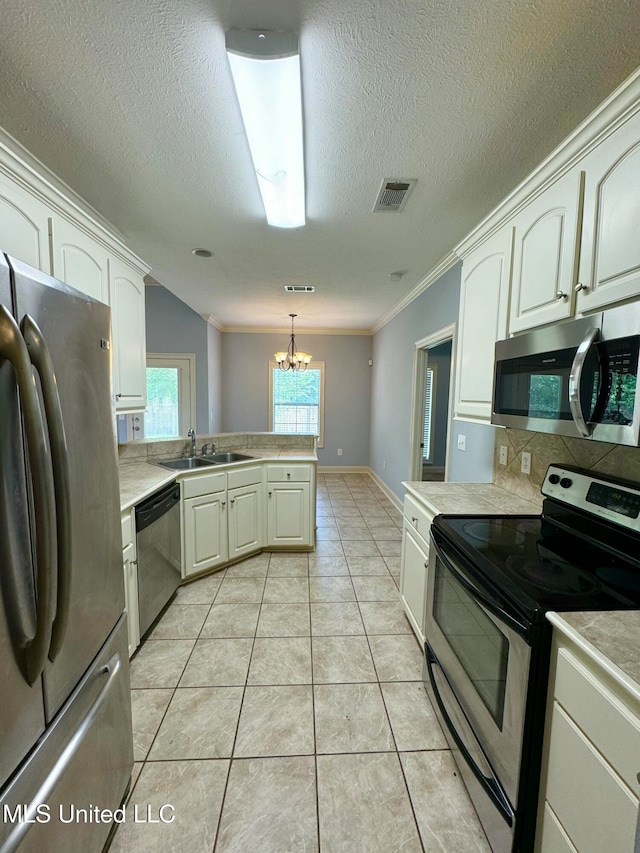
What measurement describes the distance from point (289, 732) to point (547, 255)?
2.28 m

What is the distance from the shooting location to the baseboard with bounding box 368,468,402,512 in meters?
4.43

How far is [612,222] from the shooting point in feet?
3.59

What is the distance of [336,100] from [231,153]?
0.59 metres

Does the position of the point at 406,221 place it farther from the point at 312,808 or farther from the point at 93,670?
the point at 312,808

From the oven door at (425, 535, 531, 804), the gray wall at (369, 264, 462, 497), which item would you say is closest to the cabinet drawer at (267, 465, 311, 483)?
the gray wall at (369, 264, 462, 497)

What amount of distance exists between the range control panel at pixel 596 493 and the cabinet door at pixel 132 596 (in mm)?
2083

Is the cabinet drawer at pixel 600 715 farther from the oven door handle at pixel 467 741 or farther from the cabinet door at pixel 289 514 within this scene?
the cabinet door at pixel 289 514

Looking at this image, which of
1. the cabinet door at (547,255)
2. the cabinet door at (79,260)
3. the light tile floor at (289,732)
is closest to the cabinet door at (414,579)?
the light tile floor at (289,732)

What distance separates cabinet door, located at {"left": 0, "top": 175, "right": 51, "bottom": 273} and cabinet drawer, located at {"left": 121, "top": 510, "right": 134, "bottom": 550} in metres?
1.22

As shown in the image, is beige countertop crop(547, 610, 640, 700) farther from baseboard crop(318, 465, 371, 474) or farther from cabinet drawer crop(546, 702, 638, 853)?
baseboard crop(318, 465, 371, 474)

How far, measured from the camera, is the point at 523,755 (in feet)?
3.04

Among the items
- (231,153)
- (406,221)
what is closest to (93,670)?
(231,153)

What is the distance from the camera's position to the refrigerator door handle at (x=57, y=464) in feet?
2.39

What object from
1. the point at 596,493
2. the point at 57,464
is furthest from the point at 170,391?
the point at 596,493
